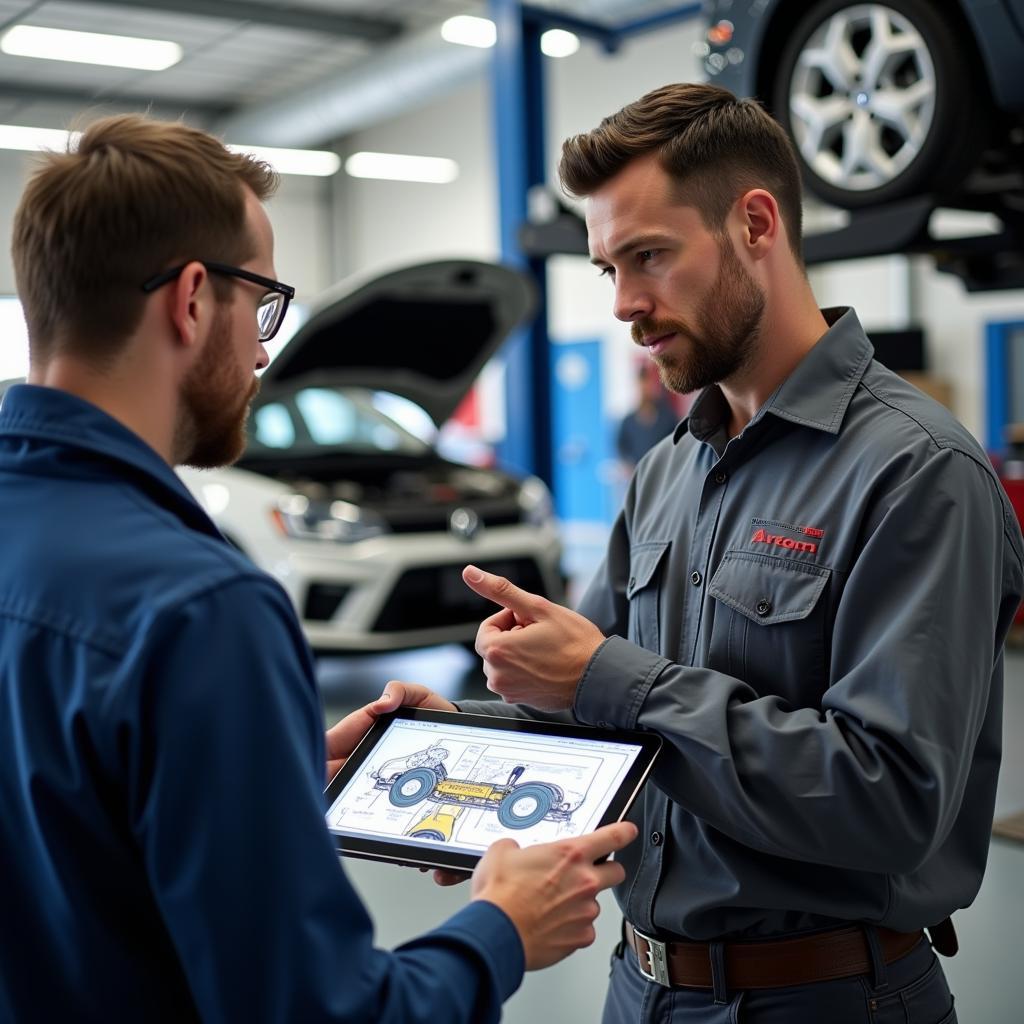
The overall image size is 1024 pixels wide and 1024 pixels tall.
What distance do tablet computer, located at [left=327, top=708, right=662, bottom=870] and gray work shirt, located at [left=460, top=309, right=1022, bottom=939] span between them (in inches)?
2.3

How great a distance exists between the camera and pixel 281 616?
897 millimetres

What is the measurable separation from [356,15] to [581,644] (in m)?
11.5

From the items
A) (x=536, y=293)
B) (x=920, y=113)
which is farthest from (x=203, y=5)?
(x=920, y=113)

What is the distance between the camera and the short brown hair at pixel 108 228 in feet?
3.14

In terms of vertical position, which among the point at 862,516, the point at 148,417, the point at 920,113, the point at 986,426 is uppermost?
the point at 920,113

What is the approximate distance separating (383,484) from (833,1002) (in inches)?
182

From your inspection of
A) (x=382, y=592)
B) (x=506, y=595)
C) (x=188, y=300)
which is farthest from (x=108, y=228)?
(x=382, y=592)

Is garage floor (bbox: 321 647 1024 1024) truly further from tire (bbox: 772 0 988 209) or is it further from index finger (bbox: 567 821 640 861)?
tire (bbox: 772 0 988 209)

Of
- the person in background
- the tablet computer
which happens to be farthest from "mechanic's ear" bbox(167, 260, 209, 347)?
the person in background

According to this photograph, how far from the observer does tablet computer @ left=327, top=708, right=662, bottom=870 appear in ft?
4.10

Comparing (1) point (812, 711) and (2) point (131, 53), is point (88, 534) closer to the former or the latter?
(1) point (812, 711)

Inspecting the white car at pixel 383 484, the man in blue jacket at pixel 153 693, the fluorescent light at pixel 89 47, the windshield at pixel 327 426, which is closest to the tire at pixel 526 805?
the man in blue jacket at pixel 153 693

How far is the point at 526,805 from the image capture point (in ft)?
4.24

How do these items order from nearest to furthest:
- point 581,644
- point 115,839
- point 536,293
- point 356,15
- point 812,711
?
1. point 115,839
2. point 812,711
3. point 581,644
4. point 536,293
5. point 356,15
